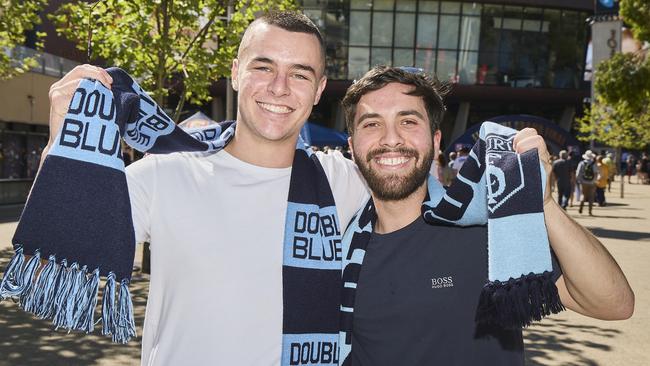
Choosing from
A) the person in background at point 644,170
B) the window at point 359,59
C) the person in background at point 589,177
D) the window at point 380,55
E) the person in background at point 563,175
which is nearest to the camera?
the person in background at point 563,175

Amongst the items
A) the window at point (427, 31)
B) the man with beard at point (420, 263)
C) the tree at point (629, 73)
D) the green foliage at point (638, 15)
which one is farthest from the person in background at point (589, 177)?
the window at point (427, 31)

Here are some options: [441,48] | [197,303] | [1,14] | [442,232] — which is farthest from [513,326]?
[441,48]

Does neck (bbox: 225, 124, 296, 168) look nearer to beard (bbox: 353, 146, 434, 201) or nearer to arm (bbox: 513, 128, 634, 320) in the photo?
beard (bbox: 353, 146, 434, 201)

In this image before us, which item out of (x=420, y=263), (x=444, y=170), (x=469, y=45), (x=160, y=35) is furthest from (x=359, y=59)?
(x=420, y=263)

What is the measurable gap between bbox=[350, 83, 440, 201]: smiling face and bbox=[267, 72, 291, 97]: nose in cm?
43

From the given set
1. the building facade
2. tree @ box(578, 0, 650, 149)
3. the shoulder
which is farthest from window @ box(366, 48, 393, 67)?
the shoulder

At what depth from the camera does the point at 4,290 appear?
2.26m

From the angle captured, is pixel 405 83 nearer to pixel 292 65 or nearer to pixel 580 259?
pixel 292 65

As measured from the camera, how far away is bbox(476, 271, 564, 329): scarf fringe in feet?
7.46

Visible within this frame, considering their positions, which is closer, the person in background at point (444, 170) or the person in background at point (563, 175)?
the person in background at point (444, 170)

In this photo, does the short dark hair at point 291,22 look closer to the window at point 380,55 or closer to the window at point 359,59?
the window at point 359,59

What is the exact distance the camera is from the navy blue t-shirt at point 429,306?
8.36ft

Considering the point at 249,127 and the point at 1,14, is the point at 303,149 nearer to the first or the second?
the point at 249,127

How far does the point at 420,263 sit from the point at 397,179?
1.46 ft
